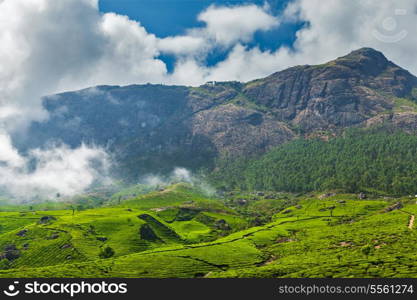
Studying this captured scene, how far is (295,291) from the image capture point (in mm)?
66438

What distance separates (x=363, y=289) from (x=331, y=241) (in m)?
125

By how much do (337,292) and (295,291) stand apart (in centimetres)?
841

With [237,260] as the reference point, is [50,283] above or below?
above

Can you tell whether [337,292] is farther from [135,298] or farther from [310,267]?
[310,267]

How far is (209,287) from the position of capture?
65.9 m

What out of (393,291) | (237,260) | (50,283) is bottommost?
(237,260)

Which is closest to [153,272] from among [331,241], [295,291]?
[331,241]

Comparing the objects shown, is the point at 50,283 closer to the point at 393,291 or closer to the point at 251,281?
the point at 251,281

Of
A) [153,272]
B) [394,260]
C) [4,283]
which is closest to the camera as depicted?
[4,283]

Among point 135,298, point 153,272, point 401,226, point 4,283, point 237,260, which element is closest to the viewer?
point 135,298

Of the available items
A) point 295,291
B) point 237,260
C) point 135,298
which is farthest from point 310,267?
point 135,298

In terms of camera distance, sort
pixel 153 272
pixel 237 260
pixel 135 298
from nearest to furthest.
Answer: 1. pixel 135 298
2. pixel 153 272
3. pixel 237 260

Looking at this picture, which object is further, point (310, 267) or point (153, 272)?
point (153, 272)

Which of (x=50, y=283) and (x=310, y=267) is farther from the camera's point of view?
(x=310, y=267)
